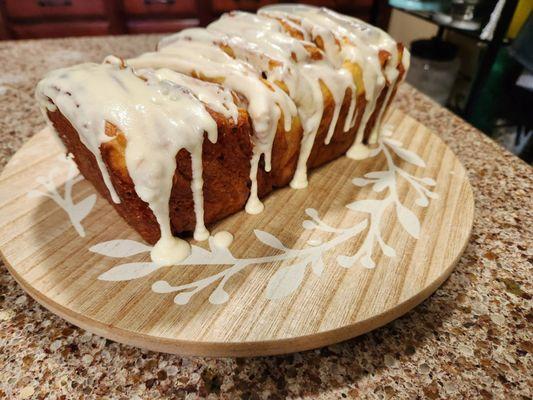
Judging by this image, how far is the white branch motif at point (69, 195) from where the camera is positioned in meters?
0.97

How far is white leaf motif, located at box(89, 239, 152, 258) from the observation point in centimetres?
87

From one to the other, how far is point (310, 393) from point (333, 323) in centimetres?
13

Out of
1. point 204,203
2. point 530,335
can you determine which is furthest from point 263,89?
point 530,335

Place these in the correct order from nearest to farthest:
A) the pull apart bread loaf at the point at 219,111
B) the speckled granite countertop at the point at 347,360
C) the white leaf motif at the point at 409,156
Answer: the speckled granite countertop at the point at 347,360 → the pull apart bread loaf at the point at 219,111 → the white leaf motif at the point at 409,156

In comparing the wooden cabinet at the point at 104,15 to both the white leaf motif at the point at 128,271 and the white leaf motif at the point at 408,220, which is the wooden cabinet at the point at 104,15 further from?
the white leaf motif at the point at 128,271

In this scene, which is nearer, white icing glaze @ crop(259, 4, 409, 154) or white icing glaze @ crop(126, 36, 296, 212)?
white icing glaze @ crop(126, 36, 296, 212)

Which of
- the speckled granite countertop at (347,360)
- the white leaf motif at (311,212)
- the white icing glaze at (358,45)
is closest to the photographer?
the speckled granite countertop at (347,360)

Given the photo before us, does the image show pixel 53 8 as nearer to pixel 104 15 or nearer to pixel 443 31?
pixel 104 15

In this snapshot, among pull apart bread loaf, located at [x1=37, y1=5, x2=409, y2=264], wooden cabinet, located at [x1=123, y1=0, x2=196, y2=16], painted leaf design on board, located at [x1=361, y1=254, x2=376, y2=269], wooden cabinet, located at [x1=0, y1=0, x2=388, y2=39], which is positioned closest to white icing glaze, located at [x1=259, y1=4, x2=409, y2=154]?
pull apart bread loaf, located at [x1=37, y1=5, x2=409, y2=264]

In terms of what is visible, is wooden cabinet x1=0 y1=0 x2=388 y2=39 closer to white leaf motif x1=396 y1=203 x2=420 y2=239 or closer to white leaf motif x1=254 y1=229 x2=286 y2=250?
white leaf motif x1=396 y1=203 x2=420 y2=239

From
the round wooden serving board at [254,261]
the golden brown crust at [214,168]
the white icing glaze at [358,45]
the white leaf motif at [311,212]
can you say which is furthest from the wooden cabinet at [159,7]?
the white leaf motif at [311,212]

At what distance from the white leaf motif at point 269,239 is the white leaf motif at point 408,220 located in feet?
1.09

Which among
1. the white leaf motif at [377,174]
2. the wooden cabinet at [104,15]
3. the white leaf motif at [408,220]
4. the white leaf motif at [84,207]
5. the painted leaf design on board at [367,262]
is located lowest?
the wooden cabinet at [104,15]

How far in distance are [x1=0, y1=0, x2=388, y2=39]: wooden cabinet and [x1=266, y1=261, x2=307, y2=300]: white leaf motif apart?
282 cm
